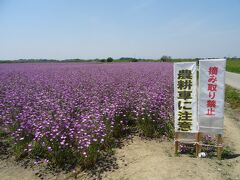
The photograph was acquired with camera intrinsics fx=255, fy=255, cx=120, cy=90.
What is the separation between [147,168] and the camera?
4.64 m

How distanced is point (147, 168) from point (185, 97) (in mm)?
1561

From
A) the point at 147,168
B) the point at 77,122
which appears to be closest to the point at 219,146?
the point at 147,168

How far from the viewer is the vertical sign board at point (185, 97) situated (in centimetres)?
493

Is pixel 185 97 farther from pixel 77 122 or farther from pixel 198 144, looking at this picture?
pixel 77 122

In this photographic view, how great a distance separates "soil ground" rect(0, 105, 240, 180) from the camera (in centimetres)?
438

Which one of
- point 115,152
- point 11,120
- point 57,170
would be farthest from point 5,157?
point 115,152

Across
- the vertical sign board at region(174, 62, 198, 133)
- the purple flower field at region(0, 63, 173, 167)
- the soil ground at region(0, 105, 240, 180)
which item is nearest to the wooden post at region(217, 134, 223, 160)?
the soil ground at region(0, 105, 240, 180)

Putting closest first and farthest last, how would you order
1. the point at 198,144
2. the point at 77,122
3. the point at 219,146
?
the point at 219,146 → the point at 198,144 → the point at 77,122

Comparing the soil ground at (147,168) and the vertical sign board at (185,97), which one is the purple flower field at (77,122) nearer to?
the soil ground at (147,168)

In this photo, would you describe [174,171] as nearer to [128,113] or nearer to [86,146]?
[86,146]

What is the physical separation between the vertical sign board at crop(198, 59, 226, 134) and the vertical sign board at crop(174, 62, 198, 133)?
0.15 m

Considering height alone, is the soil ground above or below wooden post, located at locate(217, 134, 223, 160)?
below

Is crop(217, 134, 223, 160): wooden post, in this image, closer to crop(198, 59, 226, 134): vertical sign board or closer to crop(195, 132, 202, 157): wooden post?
crop(198, 59, 226, 134): vertical sign board

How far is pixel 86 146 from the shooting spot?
4.73m
